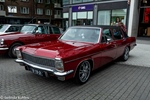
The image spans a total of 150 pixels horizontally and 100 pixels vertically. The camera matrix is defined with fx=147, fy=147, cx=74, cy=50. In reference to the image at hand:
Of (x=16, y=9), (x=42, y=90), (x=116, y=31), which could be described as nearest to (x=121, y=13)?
(x=116, y=31)

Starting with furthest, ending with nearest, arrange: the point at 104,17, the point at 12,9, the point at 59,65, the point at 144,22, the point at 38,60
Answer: the point at 12,9 < the point at 104,17 < the point at 144,22 < the point at 38,60 < the point at 59,65

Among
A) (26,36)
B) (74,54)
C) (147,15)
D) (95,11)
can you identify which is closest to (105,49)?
(74,54)

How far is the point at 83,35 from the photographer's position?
5090mm

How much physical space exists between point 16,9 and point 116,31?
3507cm

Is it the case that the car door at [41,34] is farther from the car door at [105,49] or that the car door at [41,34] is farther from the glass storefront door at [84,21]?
the glass storefront door at [84,21]

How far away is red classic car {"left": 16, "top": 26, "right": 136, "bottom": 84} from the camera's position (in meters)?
3.56

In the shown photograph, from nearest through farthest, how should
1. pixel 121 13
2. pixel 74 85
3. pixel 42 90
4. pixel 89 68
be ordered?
pixel 42 90, pixel 74 85, pixel 89 68, pixel 121 13

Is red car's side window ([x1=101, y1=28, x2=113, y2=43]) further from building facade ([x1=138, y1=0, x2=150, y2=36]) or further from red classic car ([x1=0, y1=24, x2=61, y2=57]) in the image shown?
building facade ([x1=138, y1=0, x2=150, y2=36])

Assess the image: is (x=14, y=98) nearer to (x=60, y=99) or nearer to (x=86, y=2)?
(x=60, y=99)

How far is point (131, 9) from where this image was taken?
16.4 meters

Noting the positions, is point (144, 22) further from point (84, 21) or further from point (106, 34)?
point (106, 34)

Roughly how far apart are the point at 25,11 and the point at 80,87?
1489 inches

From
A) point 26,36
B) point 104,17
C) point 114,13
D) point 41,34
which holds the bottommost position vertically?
point 26,36

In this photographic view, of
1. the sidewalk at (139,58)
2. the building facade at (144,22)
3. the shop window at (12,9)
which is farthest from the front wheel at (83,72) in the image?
the shop window at (12,9)
